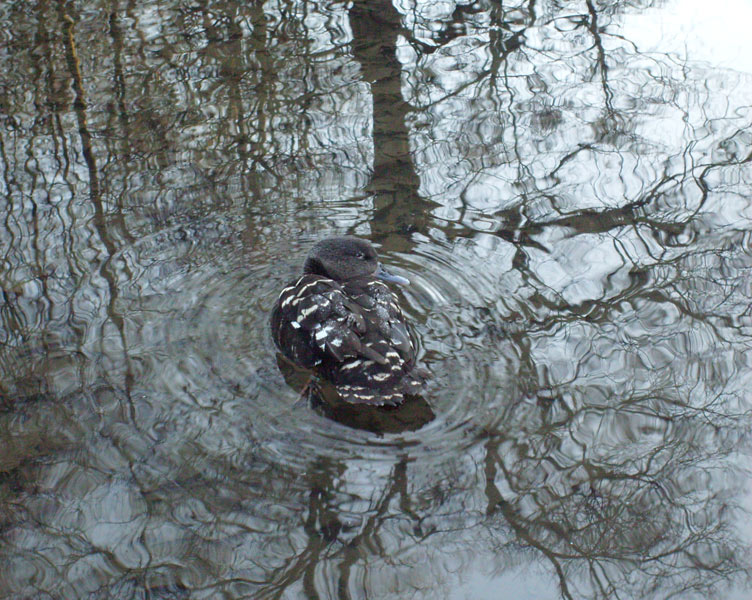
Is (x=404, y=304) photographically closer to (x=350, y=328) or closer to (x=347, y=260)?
(x=347, y=260)

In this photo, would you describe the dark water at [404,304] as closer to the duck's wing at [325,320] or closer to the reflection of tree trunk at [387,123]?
the reflection of tree trunk at [387,123]

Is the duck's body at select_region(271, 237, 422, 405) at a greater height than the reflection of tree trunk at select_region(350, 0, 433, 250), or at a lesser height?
lesser

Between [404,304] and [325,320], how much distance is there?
35.5 inches

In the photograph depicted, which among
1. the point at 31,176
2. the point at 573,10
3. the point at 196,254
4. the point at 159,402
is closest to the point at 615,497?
the point at 159,402

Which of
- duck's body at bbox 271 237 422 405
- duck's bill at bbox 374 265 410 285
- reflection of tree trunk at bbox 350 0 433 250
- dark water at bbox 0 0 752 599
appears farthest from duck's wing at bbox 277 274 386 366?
reflection of tree trunk at bbox 350 0 433 250

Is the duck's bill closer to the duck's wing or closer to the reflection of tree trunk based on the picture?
the duck's wing

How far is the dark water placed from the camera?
138 inches

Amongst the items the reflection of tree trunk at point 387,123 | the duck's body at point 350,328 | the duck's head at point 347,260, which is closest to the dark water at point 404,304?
the reflection of tree trunk at point 387,123

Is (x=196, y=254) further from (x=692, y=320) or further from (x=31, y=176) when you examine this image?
(x=692, y=320)

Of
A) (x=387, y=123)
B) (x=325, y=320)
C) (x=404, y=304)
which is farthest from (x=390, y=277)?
(x=387, y=123)

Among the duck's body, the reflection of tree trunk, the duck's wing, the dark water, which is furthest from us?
the reflection of tree trunk

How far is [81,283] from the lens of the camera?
529 centimetres

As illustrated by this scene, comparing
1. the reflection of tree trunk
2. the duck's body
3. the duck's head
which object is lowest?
the duck's body

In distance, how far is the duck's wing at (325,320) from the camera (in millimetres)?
4297
